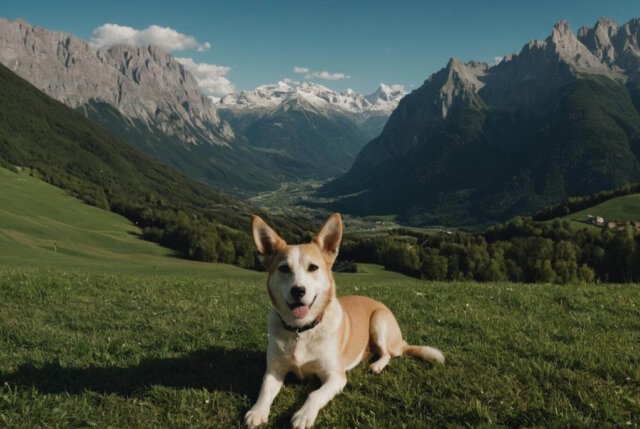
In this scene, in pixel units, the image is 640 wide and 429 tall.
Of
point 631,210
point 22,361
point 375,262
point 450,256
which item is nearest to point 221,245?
point 375,262

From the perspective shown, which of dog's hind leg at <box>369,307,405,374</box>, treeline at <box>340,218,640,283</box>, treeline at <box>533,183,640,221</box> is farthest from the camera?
treeline at <box>533,183,640,221</box>

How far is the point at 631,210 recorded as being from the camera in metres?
158

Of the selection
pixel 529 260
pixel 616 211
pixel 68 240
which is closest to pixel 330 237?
pixel 68 240

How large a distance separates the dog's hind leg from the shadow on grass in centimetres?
247

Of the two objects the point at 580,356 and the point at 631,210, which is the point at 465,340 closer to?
the point at 580,356

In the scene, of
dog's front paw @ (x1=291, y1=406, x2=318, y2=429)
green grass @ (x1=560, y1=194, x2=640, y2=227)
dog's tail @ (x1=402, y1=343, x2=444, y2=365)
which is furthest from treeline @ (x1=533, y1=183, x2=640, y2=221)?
dog's front paw @ (x1=291, y1=406, x2=318, y2=429)

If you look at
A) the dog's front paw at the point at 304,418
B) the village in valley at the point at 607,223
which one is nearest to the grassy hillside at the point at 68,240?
the dog's front paw at the point at 304,418

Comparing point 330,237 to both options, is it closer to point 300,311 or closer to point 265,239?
point 265,239

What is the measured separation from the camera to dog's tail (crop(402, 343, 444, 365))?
8750 millimetres

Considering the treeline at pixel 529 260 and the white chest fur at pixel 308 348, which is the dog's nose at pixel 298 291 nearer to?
the white chest fur at pixel 308 348

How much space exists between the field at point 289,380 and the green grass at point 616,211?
155 metres

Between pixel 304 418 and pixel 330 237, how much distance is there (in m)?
3.15

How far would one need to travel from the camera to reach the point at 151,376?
836cm

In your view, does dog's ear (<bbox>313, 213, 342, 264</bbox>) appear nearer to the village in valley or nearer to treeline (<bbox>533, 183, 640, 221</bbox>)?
the village in valley
